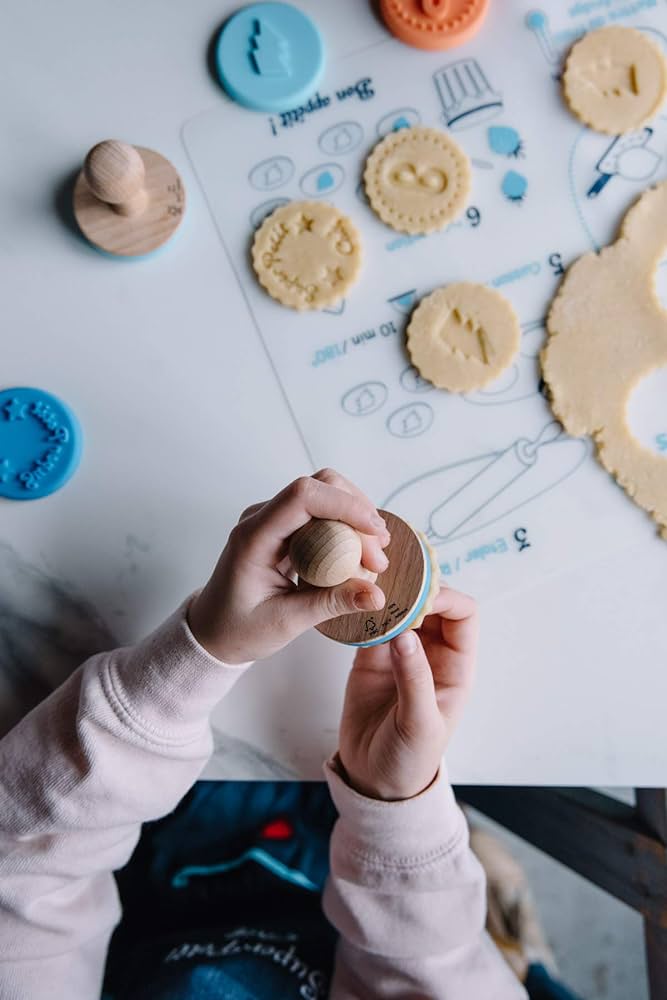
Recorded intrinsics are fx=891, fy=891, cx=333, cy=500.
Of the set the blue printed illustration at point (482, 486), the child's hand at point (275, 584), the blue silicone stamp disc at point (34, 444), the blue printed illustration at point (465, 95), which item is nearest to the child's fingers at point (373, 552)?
the child's hand at point (275, 584)

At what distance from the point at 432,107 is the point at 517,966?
71 cm

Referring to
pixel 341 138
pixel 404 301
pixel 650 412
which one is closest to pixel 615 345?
pixel 650 412

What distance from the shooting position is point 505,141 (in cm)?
67

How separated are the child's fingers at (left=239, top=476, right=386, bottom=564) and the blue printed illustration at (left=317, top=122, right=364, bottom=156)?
290mm

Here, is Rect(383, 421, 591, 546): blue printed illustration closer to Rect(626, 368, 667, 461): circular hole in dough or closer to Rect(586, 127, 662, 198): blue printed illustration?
Rect(626, 368, 667, 461): circular hole in dough

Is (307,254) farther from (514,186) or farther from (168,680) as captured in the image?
(168,680)

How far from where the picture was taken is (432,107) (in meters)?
0.68

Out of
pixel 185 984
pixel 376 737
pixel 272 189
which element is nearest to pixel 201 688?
pixel 376 737

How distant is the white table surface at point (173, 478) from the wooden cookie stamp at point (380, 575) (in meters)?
0.12

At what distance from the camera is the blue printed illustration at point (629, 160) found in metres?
0.67

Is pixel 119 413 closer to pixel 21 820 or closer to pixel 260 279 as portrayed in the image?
pixel 260 279

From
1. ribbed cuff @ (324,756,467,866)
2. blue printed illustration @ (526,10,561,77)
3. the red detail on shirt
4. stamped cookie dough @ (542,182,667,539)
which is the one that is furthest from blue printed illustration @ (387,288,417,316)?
the red detail on shirt

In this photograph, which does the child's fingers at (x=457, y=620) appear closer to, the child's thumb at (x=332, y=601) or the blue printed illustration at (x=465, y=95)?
the child's thumb at (x=332, y=601)

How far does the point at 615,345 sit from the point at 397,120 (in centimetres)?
24
